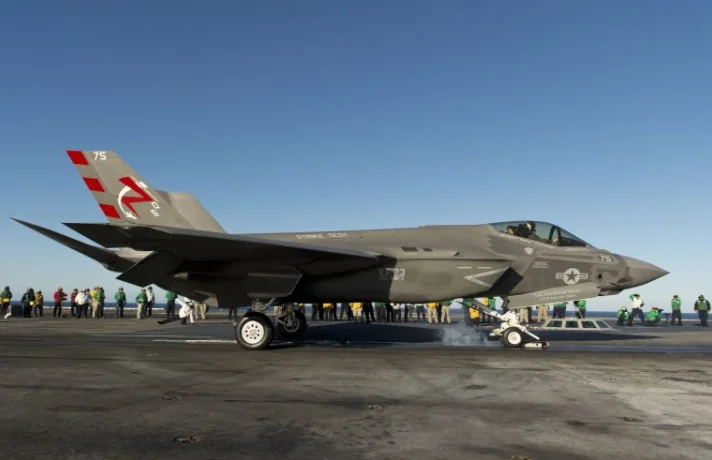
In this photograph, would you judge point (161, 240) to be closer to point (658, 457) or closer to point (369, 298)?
point (369, 298)

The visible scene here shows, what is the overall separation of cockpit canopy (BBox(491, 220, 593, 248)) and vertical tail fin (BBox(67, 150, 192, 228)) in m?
→ 10.2

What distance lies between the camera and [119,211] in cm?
1550

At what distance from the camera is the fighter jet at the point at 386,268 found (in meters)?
11.8

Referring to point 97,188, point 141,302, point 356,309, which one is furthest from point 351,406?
point 141,302

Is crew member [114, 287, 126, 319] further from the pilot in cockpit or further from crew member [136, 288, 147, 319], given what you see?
the pilot in cockpit

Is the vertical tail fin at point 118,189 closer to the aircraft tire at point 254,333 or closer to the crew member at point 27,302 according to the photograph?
the aircraft tire at point 254,333

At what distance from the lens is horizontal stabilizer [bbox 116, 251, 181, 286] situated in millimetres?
11414

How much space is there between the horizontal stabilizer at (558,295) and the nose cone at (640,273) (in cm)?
95

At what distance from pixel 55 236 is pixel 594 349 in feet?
45.8

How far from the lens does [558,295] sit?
13.0 meters

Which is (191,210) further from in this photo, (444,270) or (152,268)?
(444,270)

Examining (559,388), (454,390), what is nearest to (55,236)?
(454,390)

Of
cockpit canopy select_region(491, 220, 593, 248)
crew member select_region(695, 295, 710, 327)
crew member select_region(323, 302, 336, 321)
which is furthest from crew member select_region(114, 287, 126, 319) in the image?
crew member select_region(695, 295, 710, 327)

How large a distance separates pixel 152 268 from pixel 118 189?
17.1 ft
